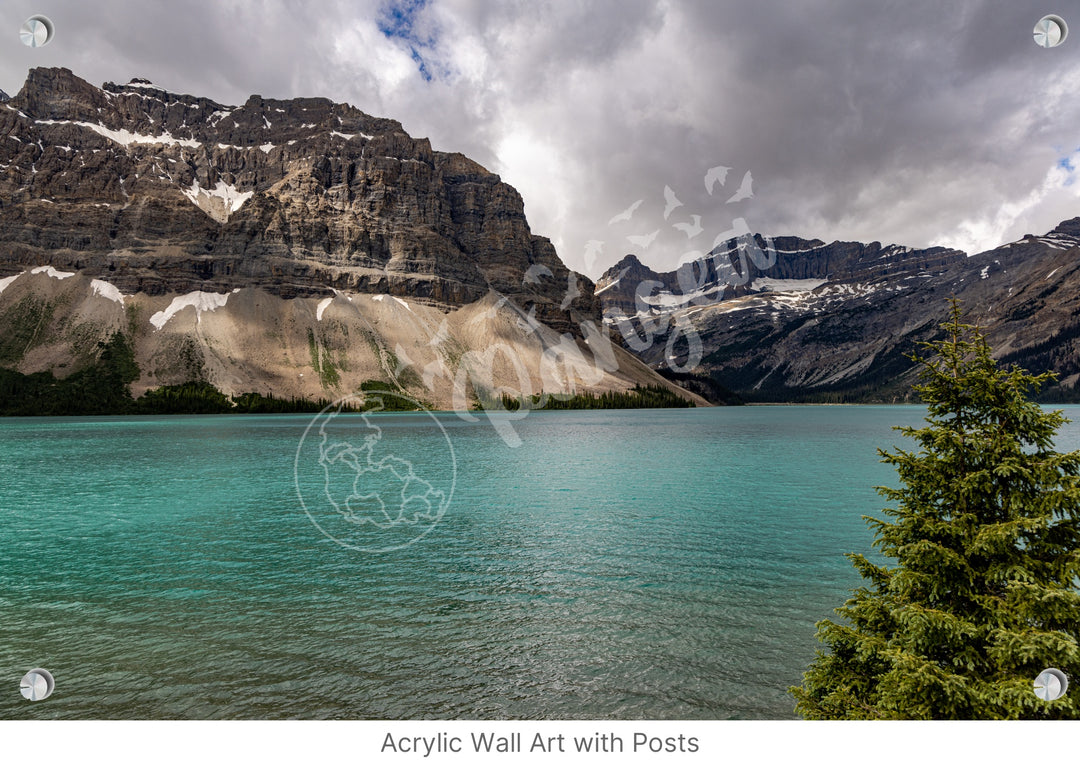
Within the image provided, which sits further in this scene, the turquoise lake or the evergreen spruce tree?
the turquoise lake

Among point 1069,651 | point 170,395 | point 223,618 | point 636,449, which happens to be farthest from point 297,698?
point 170,395

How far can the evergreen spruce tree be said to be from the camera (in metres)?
5.92

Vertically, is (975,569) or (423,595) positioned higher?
(975,569)

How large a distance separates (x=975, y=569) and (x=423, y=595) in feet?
52.2

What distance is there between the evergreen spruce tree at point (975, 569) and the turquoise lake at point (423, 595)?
5533 mm

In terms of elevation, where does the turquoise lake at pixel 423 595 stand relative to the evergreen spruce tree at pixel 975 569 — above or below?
below

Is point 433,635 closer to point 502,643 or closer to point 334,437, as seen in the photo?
point 502,643

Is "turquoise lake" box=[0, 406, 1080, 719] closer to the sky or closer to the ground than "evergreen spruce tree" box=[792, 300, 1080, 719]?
closer to the ground

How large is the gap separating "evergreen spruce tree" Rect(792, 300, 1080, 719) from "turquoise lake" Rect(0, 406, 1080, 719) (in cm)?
553

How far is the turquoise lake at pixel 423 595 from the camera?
12062mm

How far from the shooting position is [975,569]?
6.52 metres

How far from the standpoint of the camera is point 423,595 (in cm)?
1862

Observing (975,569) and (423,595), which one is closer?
(975,569)

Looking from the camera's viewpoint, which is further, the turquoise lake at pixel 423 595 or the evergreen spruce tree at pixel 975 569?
the turquoise lake at pixel 423 595
